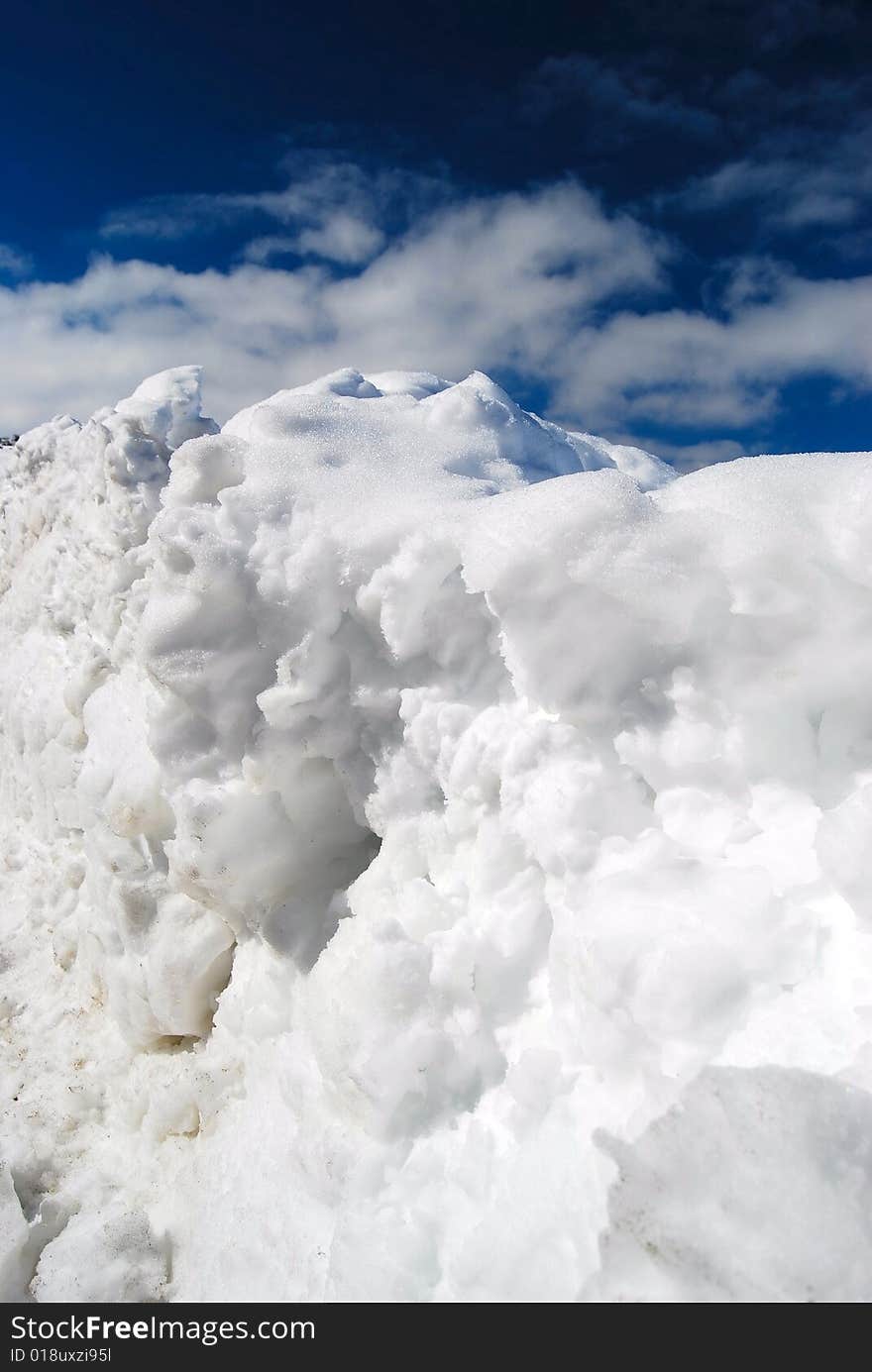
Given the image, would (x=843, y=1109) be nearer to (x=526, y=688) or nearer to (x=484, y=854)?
(x=484, y=854)

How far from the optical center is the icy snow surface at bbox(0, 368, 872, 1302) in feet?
6.95

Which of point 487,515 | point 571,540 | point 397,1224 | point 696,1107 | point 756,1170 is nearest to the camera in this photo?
point 756,1170

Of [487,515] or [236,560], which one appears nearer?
[487,515]

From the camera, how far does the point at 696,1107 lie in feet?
6.79

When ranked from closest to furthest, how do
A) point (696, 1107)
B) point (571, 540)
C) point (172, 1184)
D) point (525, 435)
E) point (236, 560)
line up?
point (696, 1107)
point (571, 540)
point (236, 560)
point (172, 1184)
point (525, 435)

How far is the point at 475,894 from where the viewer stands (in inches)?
114

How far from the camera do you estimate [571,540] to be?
9.39 ft

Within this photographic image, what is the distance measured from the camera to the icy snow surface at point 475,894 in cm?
212

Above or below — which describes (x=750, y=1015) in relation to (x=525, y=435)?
below

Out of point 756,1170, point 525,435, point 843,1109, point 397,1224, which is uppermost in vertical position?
point 525,435
